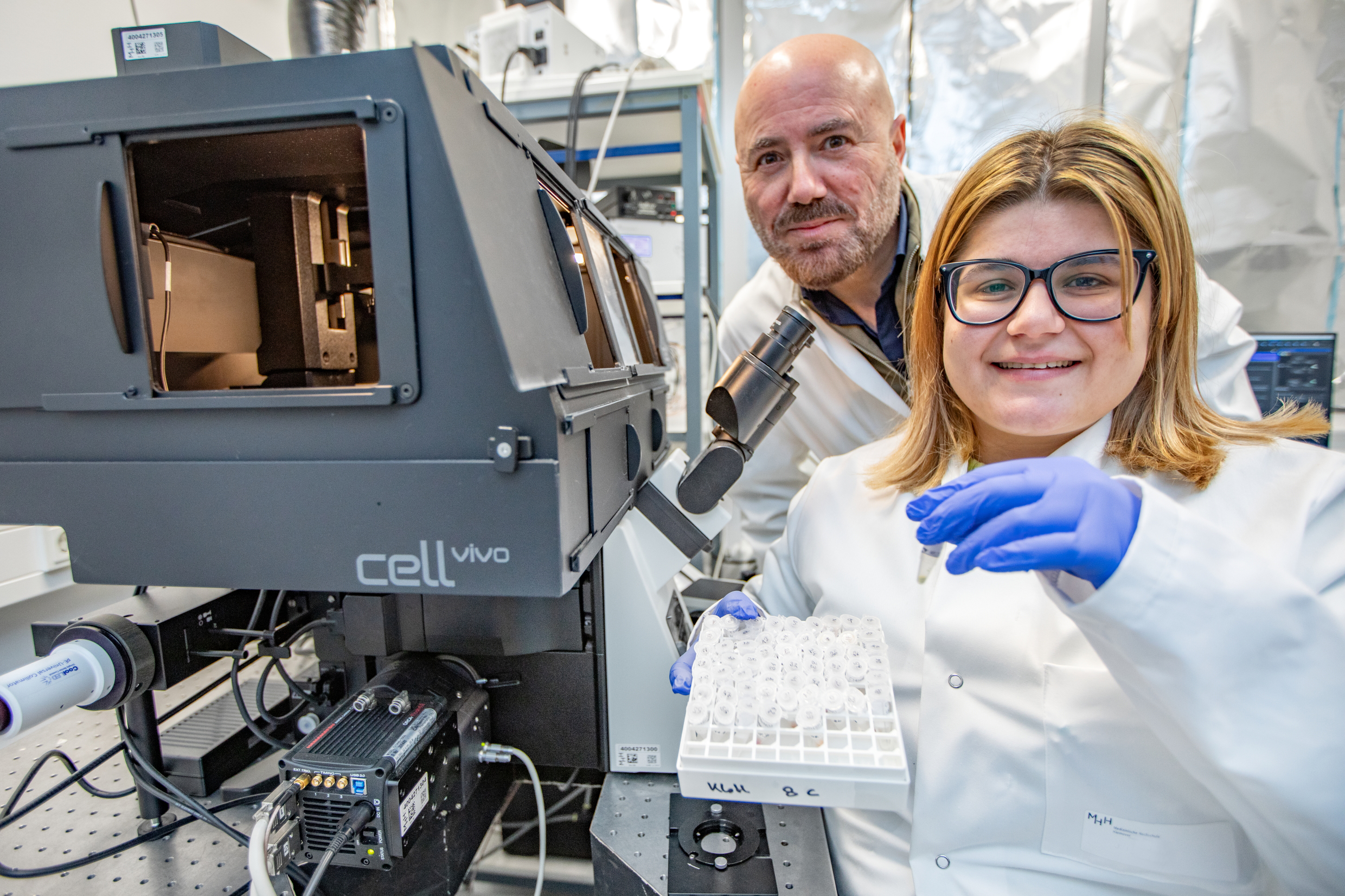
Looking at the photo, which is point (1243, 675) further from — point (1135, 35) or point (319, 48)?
point (1135, 35)

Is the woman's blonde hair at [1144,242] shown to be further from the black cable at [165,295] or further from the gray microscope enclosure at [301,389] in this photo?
the black cable at [165,295]

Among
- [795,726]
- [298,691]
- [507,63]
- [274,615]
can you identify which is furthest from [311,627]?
[507,63]

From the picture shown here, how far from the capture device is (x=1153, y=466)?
25.9 inches

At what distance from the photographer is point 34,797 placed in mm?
717

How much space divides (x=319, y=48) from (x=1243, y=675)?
1.58 metres

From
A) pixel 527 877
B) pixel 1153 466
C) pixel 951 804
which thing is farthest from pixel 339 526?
pixel 1153 466

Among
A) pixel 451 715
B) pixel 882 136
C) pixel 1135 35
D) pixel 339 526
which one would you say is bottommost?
pixel 451 715

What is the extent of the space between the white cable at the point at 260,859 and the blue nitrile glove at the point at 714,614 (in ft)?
1.17

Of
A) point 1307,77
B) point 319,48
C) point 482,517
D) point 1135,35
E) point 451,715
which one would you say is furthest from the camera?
point 1135,35

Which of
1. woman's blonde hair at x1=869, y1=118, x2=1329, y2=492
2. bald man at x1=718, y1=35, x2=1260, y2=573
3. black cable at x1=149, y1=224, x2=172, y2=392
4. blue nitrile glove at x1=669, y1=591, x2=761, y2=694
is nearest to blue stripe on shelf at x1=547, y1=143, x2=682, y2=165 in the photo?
bald man at x1=718, y1=35, x2=1260, y2=573

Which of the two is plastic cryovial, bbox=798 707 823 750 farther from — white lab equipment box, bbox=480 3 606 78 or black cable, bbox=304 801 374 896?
white lab equipment box, bbox=480 3 606 78

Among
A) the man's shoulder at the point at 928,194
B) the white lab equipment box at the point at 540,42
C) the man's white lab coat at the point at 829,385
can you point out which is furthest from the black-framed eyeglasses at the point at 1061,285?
the white lab equipment box at the point at 540,42

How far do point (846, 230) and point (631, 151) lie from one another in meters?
0.82

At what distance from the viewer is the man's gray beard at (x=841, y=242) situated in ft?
4.01
